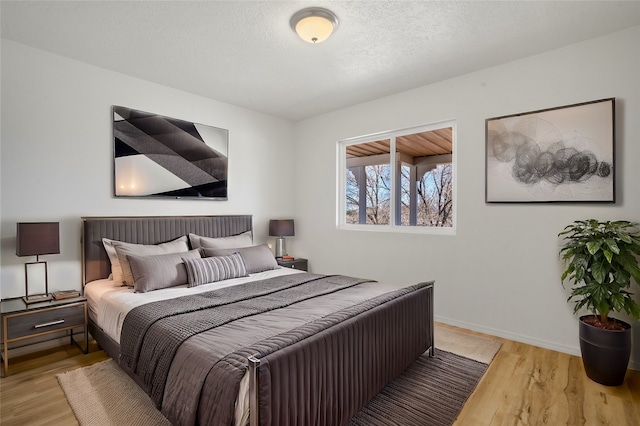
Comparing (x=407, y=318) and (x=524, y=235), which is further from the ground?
(x=524, y=235)

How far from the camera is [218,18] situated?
236cm

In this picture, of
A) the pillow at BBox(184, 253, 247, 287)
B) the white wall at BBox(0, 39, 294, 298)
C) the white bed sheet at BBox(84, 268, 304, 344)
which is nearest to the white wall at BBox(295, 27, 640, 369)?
the pillow at BBox(184, 253, 247, 287)

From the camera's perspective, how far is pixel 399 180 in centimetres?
407

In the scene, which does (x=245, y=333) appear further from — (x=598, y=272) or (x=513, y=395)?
(x=598, y=272)

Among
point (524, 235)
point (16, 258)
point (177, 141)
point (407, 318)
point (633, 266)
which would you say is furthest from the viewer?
point (177, 141)

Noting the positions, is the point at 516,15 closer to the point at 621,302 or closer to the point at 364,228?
the point at 621,302

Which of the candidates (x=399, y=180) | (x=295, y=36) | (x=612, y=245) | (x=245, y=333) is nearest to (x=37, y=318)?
(x=245, y=333)

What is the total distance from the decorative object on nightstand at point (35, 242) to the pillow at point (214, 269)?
40.5 inches

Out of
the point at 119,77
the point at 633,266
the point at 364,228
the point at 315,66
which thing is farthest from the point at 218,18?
the point at 633,266

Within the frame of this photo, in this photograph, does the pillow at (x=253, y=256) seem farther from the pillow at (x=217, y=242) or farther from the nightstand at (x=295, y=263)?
the nightstand at (x=295, y=263)

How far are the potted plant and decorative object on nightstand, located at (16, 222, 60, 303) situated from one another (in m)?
4.06

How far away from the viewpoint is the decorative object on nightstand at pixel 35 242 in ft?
8.20

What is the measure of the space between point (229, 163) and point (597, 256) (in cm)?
381


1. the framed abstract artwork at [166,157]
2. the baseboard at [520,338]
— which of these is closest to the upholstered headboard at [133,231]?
the framed abstract artwork at [166,157]
